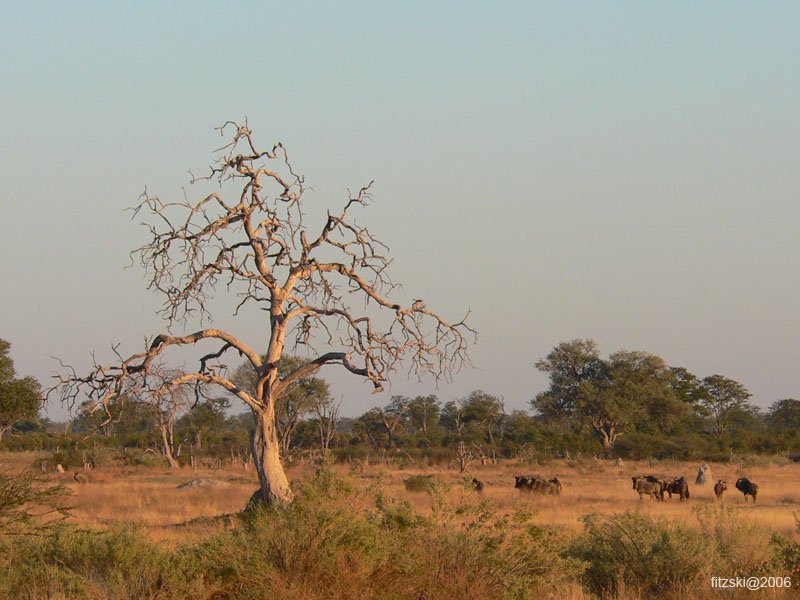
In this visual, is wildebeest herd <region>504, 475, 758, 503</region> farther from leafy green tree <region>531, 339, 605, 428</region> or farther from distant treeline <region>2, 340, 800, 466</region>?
leafy green tree <region>531, 339, 605, 428</region>

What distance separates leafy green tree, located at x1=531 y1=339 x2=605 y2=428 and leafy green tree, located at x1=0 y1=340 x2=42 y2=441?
37231 mm

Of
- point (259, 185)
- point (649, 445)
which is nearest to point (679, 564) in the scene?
point (259, 185)

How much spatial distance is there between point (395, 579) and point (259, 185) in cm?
921

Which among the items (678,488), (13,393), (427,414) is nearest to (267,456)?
(678,488)

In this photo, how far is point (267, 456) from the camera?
47.3 ft

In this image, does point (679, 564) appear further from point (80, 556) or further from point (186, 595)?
point (80, 556)

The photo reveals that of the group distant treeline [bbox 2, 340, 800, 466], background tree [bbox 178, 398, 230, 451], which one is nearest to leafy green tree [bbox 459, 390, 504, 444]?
distant treeline [bbox 2, 340, 800, 466]

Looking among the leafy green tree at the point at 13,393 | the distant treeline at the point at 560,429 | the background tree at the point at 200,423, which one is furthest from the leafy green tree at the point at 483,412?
the leafy green tree at the point at 13,393

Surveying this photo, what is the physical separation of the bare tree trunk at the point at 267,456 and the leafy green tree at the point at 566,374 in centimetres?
5300

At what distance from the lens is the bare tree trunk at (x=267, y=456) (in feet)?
46.8

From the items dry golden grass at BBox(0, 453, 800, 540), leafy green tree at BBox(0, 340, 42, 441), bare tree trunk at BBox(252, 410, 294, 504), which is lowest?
dry golden grass at BBox(0, 453, 800, 540)

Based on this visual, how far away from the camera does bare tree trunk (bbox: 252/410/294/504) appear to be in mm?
14250

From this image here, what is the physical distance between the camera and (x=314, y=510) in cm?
820

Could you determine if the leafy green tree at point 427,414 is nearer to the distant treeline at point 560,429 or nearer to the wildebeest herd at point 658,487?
the distant treeline at point 560,429
